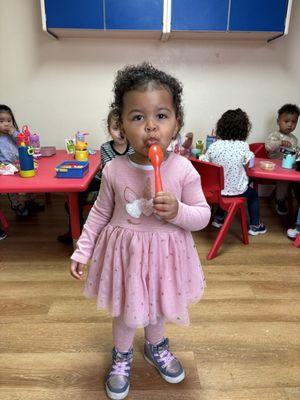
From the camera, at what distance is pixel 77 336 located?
1303mm

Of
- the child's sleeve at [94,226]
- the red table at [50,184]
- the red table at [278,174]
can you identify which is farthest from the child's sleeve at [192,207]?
the red table at [278,174]

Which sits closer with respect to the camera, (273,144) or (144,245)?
(144,245)

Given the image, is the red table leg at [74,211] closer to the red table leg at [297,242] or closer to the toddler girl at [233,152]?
the toddler girl at [233,152]

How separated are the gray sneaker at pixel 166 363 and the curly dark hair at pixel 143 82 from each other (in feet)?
2.58

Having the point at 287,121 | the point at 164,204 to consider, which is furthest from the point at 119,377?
the point at 287,121

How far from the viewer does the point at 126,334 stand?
1.02 meters

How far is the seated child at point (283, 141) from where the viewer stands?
2.62 meters

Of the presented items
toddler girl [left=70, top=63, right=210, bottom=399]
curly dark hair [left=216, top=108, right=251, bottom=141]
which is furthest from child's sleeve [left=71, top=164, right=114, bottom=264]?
curly dark hair [left=216, top=108, right=251, bottom=141]

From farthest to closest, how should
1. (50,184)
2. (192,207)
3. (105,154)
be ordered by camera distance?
1. (105,154)
2. (50,184)
3. (192,207)

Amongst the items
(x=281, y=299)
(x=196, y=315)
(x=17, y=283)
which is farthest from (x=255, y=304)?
(x=17, y=283)

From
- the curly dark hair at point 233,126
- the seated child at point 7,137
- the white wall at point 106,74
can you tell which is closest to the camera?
the curly dark hair at point 233,126

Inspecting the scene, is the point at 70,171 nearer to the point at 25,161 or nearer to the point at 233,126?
the point at 25,161

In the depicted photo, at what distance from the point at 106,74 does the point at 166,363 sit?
2403 mm

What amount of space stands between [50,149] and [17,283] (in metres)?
1.07
